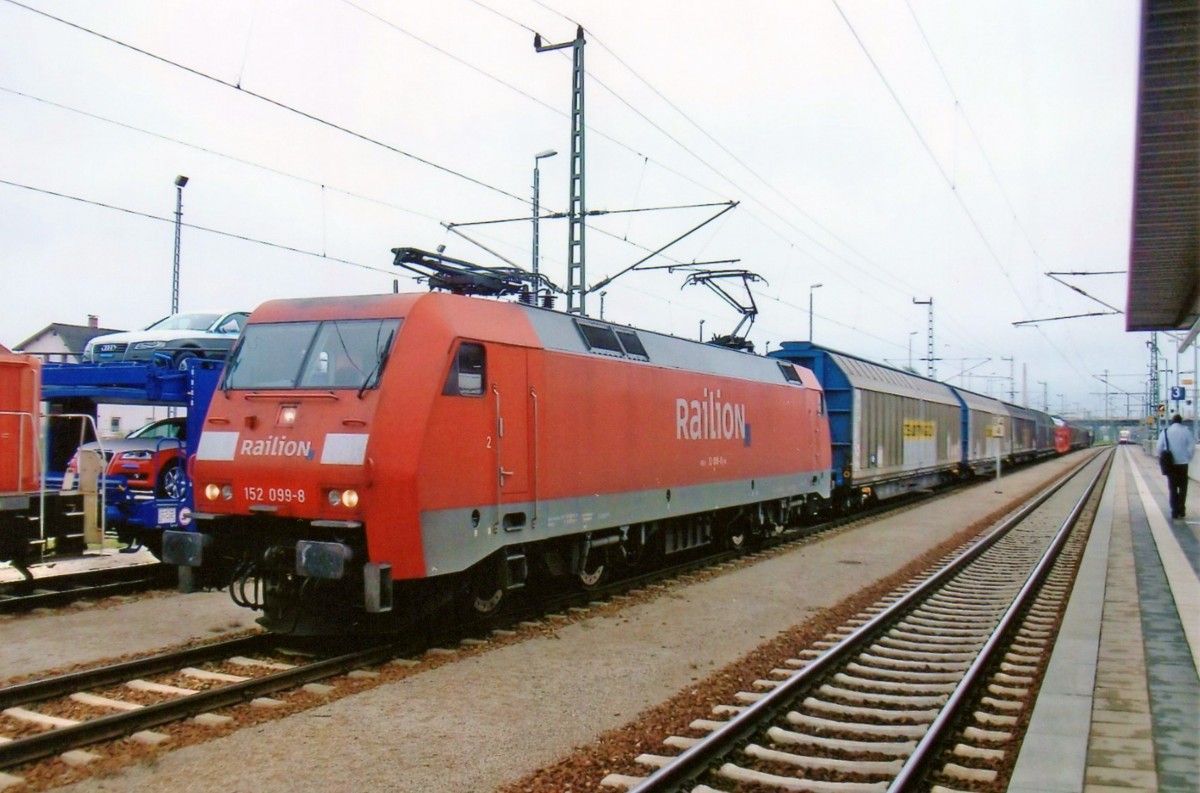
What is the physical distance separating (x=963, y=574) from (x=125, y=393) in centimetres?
1100

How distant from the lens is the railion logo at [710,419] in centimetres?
1247

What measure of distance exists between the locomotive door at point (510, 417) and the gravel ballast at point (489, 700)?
1.47m

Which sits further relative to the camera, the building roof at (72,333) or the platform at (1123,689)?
the building roof at (72,333)

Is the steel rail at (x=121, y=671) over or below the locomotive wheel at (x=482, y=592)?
below

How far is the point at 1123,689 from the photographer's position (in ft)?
22.0

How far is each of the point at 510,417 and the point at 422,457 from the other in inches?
54.1

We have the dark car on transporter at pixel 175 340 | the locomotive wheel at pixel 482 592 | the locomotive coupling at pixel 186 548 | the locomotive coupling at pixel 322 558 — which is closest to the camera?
the locomotive coupling at pixel 322 558

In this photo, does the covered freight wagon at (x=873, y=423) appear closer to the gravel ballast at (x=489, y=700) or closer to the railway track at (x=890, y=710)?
the gravel ballast at (x=489, y=700)

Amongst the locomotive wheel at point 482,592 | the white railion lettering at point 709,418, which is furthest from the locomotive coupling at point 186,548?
the white railion lettering at point 709,418

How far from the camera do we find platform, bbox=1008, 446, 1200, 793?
16.7 ft

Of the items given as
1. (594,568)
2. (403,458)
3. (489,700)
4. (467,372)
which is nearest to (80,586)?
(594,568)

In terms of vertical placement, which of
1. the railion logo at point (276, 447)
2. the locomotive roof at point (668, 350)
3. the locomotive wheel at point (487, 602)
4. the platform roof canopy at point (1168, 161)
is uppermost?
the platform roof canopy at point (1168, 161)

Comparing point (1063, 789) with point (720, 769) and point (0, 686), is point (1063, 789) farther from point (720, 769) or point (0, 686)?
point (0, 686)

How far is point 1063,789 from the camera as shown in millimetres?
4793
